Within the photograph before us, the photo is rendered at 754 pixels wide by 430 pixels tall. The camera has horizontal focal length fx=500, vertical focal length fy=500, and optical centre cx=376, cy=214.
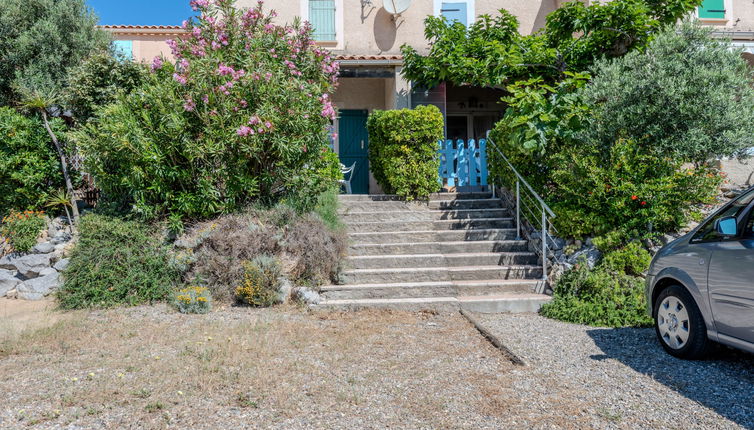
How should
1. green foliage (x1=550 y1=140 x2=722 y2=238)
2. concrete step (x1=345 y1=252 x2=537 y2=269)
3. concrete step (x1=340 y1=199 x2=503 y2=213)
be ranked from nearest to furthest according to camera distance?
green foliage (x1=550 y1=140 x2=722 y2=238), concrete step (x1=345 y1=252 x2=537 y2=269), concrete step (x1=340 y1=199 x2=503 y2=213)

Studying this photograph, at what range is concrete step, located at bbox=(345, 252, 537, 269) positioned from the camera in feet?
24.0

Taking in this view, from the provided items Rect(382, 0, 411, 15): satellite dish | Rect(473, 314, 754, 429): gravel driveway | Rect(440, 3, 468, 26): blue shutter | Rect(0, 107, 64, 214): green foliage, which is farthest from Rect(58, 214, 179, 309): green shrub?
Rect(440, 3, 468, 26): blue shutter

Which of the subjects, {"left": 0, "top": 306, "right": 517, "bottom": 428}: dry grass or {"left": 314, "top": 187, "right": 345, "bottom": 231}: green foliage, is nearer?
{"left": 0, "top": 306, "right": 517, "bottom": 428}: dry grass

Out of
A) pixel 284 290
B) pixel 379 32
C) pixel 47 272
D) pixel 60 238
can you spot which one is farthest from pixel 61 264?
pixel 379 32

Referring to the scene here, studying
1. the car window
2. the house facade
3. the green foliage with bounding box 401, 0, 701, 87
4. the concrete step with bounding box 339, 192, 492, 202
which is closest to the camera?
the car window

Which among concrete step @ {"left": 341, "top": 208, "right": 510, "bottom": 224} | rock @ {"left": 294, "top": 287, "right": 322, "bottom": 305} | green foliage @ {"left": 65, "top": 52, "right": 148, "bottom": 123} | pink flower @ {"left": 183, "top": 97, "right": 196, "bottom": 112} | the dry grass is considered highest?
green foliage @ {"left": 65, "top": 52, "right": 148, "bottom": 123}

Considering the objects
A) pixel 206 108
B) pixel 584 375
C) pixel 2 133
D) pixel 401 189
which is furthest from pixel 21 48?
pixel 584 375

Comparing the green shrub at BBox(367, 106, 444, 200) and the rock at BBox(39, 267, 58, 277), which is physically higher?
the green shrub at BBox(367, 106, 444, 200)

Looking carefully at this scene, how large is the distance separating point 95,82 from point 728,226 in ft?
29.6

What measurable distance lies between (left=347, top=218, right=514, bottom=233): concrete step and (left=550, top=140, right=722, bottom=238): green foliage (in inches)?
59.0

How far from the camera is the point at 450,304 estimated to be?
6367 millimetres

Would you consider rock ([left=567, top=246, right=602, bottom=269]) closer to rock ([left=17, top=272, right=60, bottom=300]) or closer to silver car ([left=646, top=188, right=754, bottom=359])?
silver car ([left=646, top=188, right=754, bottom=359])

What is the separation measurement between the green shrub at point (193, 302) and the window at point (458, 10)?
357 inches

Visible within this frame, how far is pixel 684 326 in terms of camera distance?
4273mm
